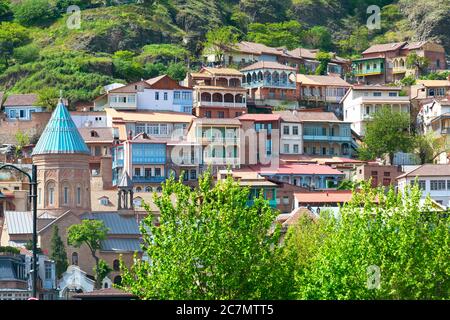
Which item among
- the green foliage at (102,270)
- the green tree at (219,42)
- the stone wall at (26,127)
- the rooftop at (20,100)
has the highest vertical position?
the green tree at (219,42)

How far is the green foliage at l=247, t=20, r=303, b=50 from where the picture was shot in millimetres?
159750

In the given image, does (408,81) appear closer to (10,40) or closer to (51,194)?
(10,40)

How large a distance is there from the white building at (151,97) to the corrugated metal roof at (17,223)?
29.0 metres

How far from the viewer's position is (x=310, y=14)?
172250 millimetres

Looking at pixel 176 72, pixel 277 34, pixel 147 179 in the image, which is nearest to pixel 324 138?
pixel 147 179

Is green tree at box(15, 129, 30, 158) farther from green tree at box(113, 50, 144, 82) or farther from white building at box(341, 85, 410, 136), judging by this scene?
white building at box(341, 85, 410, 136)

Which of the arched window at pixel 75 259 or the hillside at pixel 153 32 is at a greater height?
the hillside at pixel 153 32

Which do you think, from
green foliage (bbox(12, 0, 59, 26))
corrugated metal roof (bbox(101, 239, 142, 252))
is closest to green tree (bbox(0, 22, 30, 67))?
green foliage (bbox(12, 0, 59, 26))

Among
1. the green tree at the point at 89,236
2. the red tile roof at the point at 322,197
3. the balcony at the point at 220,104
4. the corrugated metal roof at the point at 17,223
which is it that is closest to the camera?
the green tree at the point at 89,236

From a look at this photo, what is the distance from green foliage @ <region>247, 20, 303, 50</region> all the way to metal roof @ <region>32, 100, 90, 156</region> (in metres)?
56.1

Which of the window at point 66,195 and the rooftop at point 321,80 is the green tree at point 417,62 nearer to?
the rooftop at point 321,80

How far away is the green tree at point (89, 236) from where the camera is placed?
9525cm

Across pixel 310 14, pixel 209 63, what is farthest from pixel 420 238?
pixel 310 14

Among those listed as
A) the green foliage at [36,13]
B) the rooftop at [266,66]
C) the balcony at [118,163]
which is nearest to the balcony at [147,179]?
the balcony at [118,163]
